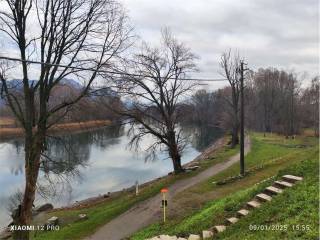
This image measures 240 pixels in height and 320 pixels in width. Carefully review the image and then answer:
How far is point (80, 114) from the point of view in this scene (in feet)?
47.1

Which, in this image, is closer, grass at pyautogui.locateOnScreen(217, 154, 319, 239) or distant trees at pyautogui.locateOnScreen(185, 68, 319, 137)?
grass at pyautogui.locateOnScreen(217, 154, 319, 239)

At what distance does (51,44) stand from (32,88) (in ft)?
5.29

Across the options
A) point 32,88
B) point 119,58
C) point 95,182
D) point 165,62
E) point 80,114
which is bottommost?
point 95,182

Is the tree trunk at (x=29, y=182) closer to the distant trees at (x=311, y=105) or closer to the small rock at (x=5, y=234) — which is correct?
the small rock at (x=5, y=234)

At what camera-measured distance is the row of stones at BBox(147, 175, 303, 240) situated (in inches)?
407

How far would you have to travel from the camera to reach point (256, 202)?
37.2 feet

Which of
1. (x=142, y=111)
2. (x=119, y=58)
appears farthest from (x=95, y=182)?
(x=119, y=58)

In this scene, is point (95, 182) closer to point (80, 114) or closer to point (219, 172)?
point (219, 172)

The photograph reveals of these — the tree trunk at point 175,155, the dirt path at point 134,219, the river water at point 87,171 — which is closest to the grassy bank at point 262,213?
the dirt path at point 134,219

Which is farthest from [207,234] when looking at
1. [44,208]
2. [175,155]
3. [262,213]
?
[44,208]

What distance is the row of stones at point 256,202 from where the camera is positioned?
10.3 meters

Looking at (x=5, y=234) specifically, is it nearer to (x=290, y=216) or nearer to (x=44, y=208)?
(x=44, y=208)

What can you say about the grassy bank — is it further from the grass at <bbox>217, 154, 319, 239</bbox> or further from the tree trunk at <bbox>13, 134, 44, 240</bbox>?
the tree trunk at <bbox>13, 134, 44, 240</bbox>

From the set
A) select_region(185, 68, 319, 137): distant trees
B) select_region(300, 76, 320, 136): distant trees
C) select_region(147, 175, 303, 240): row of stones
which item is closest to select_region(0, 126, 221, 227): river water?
select_region(147, 175, 303, 240): row of stones
